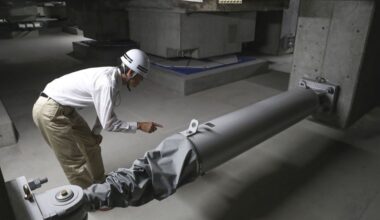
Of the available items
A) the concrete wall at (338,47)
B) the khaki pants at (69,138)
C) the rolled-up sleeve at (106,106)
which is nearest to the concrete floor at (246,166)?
the khaki pants at (69,138)

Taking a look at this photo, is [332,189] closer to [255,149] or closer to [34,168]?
[255,149]

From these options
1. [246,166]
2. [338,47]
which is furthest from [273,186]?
[338,47]

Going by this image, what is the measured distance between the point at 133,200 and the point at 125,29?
671cm

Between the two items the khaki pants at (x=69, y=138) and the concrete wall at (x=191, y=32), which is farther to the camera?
the concrete wall at (x=191, y=32)

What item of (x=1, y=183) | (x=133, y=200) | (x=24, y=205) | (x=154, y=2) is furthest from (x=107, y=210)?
(x=154, y=2)

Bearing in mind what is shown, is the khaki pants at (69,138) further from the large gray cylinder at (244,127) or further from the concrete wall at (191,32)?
the concrete wall at (191,32)

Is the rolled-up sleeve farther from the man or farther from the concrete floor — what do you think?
the concrete floor

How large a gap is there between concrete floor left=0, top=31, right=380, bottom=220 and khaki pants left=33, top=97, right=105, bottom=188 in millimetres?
373

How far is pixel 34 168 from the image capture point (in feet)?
9.22

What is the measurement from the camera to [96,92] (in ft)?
6.98

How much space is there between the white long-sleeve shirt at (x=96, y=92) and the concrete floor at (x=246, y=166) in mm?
762

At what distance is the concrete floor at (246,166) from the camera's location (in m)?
2.34

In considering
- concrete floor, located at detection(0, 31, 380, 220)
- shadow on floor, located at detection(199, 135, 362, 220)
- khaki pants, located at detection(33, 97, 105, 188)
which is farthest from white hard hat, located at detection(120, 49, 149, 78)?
shadow on floor, located at detection(199, 135, 362, 220)

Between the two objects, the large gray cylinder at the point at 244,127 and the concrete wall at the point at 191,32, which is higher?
the concrete wall at the point at 191,32
